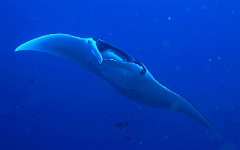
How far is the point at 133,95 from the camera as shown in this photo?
8.77 ft

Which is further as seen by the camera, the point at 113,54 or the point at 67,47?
the point at 67,47

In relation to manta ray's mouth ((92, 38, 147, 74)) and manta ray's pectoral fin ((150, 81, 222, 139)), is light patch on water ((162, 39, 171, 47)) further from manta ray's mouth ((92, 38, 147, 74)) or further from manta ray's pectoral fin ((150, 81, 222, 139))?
manta ray's mouth ((92, 38, 147, 74))

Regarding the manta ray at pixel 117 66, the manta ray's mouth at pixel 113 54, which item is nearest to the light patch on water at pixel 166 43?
the manta ray at pixel 117 66

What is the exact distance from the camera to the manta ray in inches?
86.0

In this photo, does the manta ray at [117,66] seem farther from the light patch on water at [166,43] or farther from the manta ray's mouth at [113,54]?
the light patch on water at [166,43]

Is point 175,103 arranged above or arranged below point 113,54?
above

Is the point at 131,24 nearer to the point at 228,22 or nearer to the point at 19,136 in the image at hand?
the point at 228,22

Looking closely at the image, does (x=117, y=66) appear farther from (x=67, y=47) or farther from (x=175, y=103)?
(x=175, y=103)

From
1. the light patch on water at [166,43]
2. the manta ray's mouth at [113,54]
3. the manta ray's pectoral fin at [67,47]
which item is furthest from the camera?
the light patch on water at [166,43]

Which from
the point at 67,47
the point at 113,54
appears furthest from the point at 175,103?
the point at 67,47

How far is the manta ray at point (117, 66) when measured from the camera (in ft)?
7.16

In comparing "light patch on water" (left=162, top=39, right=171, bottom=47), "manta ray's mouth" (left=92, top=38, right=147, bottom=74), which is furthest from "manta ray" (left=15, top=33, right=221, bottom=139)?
"light patch on water" (left=162, top=39, right=171, bottom=47)

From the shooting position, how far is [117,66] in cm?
223

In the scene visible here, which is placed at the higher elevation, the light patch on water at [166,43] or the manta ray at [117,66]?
the light patch on water at [166,43]
